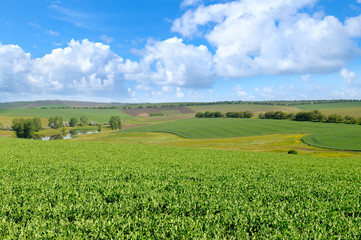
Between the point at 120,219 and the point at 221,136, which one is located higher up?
the point at 120,219

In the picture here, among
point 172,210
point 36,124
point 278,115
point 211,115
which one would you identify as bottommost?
point 36,124

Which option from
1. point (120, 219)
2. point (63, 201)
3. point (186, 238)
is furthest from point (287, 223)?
point (63, 201)

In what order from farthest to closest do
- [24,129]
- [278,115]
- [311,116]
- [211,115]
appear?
[211,115] < [278,115] < [311,116] < [24,129]

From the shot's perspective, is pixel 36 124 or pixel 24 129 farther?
pixel 36 124

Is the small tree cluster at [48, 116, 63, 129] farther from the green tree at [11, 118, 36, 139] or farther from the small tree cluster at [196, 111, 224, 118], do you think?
the small tree cluster at [196, 111, 224, 118]

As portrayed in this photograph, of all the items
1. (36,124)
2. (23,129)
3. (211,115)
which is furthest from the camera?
(211,115)

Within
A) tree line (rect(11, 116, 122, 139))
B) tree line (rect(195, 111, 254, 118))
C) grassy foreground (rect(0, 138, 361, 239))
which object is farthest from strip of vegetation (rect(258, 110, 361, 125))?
grassy foreground (rect(0, 138, 361, 239))

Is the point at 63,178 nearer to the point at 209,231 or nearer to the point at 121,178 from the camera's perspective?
the point at 121,178

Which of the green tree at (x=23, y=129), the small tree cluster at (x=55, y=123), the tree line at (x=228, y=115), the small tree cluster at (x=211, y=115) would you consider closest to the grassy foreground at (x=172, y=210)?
the green tree at (x=23, y=129)

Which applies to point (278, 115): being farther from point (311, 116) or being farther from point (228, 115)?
point (228, 115)

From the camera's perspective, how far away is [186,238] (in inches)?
362

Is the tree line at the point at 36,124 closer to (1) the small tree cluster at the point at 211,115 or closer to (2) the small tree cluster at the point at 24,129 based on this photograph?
(2) the small tree cluster at the point at 24,129

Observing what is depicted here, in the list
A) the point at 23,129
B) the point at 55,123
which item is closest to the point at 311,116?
the point at 23,129

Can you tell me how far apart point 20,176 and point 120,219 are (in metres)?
13.6
